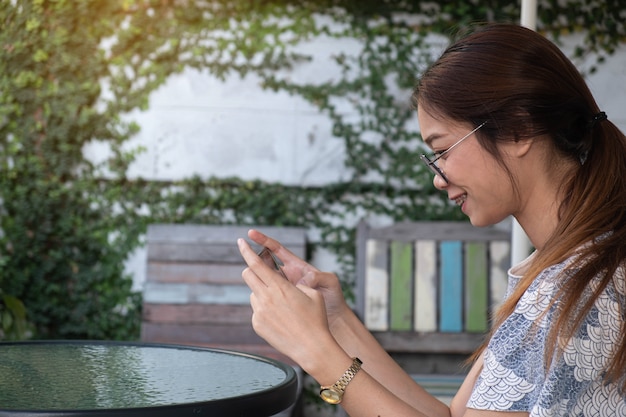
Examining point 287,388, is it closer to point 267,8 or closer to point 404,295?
point 404,295

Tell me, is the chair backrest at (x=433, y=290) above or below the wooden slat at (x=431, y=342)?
above

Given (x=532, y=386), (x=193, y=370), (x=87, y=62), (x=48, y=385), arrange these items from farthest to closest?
(x=87, y=62)
(x=193, y=370)
(x=48, y=385)
(x=532, y=386)

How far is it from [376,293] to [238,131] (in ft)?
3.69

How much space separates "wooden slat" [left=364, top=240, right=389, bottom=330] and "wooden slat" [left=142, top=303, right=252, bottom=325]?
57cm

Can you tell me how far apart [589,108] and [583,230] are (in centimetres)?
23

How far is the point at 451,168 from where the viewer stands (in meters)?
1.47

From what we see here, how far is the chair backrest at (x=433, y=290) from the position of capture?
3.83m

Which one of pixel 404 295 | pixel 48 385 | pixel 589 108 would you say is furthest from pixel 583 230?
pixel 404 295

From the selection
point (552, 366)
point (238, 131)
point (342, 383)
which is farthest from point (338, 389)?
point (238, 131)

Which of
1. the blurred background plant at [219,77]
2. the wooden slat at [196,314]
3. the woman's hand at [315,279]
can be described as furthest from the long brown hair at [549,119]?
the blurred background plant at [219,77]

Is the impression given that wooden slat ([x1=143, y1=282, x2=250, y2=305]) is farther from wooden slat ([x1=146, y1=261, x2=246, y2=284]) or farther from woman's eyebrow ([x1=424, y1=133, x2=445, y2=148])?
woman's eyebrow ([x1=424, y1=133, x2=445, y2=148])

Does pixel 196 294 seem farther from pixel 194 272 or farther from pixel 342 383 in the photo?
pixel 342 383

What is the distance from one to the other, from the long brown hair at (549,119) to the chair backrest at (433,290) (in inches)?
95.4

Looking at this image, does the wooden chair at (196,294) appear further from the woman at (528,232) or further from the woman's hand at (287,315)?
the woman's hand at (287,315)
